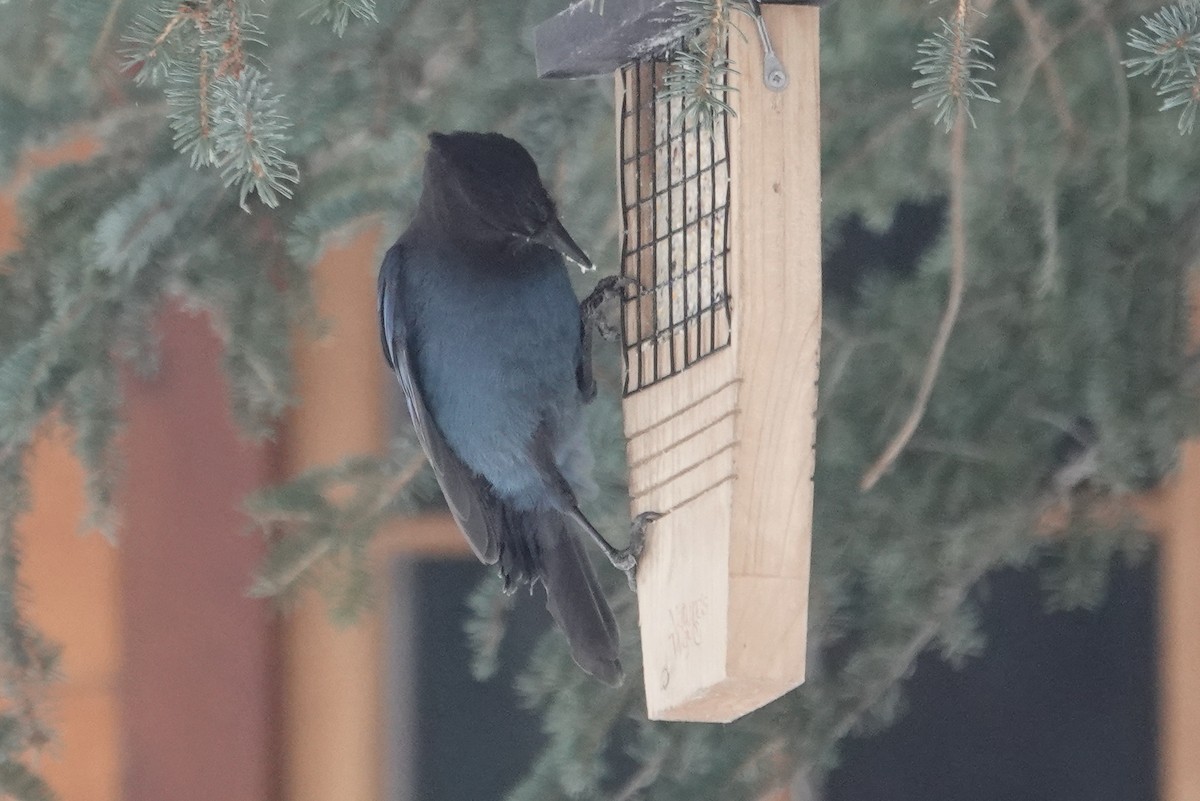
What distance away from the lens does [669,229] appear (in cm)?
201

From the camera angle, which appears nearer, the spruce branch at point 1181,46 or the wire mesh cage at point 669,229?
the spruce branch at point 1181,46

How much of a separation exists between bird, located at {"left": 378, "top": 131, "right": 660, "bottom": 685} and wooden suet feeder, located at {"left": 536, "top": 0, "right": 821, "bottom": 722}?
0.29 meters

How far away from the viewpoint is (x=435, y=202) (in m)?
2.36

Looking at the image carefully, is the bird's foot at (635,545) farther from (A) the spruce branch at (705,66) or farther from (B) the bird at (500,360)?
(A) the spruce branch at (705,66)

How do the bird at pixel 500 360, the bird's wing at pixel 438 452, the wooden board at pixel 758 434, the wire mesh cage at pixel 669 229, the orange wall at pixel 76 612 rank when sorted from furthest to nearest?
the orange wall at pixel 76 612 → the bird's wing at pixel 438 452 → the bird at pixel 500 360 → the wire mesh cage at pixel 669 229 → the wooden board at pixel 758 434

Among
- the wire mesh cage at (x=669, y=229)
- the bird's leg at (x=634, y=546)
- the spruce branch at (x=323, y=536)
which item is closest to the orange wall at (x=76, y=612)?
the spruce branch at (x=323, y=536)

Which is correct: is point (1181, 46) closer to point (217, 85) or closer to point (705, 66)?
point (705, 66)

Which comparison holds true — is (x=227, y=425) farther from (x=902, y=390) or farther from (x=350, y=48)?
(x=902, y=390)

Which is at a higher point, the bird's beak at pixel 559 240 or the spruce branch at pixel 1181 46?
the spruce branch at pixel 1181 46

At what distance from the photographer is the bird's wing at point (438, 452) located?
2355 mm

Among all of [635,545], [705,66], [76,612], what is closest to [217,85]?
[705,66]

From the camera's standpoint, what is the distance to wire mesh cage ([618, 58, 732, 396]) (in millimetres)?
1849

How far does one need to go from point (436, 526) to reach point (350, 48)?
1.66 metres

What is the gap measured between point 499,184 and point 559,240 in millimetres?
144
